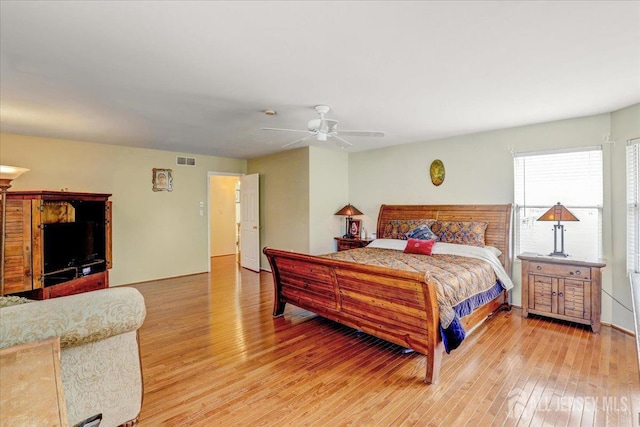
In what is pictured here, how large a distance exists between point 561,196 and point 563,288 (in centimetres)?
119

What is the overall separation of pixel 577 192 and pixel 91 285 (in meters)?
6.69

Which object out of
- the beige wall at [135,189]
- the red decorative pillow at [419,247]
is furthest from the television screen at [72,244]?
the red decorative pillow at [419,247]

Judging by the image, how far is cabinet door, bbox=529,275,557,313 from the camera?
360 cm

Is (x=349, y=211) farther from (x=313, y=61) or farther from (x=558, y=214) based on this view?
(x=313, y=61)

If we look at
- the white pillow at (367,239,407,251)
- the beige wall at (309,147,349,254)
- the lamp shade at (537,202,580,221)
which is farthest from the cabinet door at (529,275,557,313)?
the beige wall at (309,147,349,254)

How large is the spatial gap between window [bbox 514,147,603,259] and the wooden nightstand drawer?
48cm

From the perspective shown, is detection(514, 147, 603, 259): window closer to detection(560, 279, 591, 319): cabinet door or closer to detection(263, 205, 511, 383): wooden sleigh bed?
detection(263, 205, 511, 383): wooden sleigh bed

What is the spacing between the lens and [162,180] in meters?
5.98

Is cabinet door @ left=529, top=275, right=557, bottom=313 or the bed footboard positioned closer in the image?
the bed footboard

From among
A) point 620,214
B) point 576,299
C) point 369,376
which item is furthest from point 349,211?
point 620,214

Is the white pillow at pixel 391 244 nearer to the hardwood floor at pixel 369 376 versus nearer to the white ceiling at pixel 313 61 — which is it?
the hardwood floor at pixel 369 376

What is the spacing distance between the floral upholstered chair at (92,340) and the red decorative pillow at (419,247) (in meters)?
3.46

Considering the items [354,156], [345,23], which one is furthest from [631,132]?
[354,156]

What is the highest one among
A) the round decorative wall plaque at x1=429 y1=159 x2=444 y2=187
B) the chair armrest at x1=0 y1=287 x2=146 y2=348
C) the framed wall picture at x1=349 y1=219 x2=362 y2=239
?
the round decorative wall plaque at x1=429 y1=159 x2=444 y2=187
